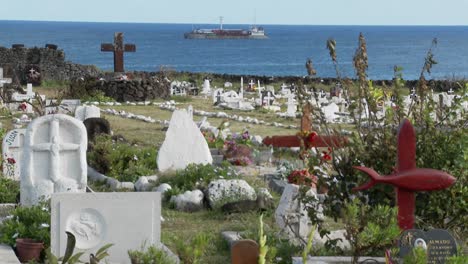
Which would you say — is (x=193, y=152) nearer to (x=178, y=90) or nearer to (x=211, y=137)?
(x=211, y=137)

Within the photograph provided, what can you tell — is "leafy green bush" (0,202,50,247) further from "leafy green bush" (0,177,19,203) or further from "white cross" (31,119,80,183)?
"leafy green bush" (0,177,19,203)

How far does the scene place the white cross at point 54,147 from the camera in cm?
1235

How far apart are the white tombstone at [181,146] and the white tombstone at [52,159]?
277 cm

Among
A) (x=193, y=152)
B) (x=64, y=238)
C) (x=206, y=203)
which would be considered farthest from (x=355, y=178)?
(x=193, y=152)

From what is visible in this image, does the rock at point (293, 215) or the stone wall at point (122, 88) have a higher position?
the rock at point (293, 215)

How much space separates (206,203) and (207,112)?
1357 cm

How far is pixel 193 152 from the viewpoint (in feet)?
50.4

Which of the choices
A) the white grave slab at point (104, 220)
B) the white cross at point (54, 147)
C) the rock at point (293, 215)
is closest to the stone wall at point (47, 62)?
the white cross at point (54, 147)

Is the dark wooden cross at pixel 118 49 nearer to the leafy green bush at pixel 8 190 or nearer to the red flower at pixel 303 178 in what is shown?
the leafy green bush at pixel 8 190

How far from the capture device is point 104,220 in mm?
9859

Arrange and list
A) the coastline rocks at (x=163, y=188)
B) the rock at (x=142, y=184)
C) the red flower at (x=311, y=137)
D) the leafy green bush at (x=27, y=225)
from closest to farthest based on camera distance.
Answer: the leafy green bush at (x=27, y=225) → the red flower at (x=311, y=137) → the coastline rocks at (x=163, y=188) → the rock at (x=142, y=184)

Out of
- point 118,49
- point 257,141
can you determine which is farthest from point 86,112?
point 118,49

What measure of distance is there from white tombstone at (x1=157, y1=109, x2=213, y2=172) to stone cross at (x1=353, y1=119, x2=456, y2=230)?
6.58m

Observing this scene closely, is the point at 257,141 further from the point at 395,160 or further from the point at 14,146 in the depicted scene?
the point at 395,160
